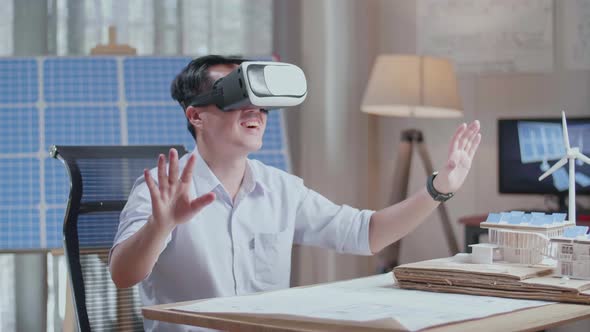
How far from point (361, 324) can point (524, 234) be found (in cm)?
50

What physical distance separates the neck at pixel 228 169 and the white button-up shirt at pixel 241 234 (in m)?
0.02

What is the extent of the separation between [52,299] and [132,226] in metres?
2.70

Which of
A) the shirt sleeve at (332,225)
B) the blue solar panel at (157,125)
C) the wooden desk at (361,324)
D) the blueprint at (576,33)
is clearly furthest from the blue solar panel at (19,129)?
the blueprint at (576,33)

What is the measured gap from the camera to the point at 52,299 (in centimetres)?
413

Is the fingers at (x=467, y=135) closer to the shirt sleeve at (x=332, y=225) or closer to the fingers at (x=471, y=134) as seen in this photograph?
the fingers at (x=471, y=134)

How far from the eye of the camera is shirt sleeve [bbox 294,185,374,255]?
184 centimetres

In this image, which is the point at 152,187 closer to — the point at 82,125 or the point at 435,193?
the point at 435,193

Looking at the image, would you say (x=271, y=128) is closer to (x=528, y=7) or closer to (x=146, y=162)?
(x=146, y=162)

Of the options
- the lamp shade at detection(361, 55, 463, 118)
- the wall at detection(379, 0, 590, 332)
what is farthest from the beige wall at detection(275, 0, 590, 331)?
the lamp shade at detection(361, 55, 463, 118)

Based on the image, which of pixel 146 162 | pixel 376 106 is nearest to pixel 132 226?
pixel 146 162

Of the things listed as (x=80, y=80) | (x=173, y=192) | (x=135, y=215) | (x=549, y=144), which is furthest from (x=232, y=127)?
(x=549, y=144)

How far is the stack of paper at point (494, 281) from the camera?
4.45 feet

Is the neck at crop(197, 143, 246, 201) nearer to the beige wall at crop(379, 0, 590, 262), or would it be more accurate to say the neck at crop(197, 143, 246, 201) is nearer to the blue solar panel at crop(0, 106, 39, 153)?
the blue solar panel at crop(0, 106, 39, 153)

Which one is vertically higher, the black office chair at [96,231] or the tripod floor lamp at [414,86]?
the tripod floor lamp at [414,86]
